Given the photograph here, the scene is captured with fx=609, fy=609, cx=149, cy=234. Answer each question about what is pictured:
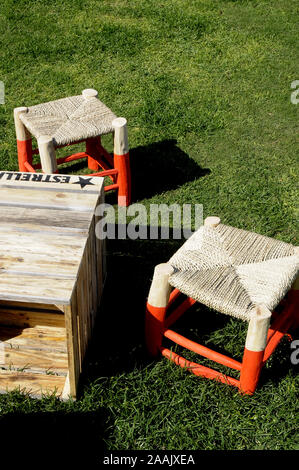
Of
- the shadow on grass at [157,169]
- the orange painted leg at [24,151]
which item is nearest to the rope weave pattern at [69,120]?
the orange painted leg at [24,151]

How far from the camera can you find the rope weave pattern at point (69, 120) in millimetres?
4043

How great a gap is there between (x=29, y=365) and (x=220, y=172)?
2.33 metres

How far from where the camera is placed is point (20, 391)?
3160 mm

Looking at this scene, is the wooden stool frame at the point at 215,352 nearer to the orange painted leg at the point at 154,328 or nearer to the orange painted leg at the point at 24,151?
the orange painted leg at the point at 154,328

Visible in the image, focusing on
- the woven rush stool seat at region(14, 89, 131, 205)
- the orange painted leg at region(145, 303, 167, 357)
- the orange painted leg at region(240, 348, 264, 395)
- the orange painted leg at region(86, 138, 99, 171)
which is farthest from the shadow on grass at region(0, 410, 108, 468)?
the orange painted leg at region(86, 138, 99, 171)

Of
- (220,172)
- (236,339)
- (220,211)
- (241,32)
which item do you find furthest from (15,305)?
(241,32)

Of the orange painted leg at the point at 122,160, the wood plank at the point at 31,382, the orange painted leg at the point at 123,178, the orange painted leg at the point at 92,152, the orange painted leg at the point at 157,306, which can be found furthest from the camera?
the orange painted leg at the point at 92,152

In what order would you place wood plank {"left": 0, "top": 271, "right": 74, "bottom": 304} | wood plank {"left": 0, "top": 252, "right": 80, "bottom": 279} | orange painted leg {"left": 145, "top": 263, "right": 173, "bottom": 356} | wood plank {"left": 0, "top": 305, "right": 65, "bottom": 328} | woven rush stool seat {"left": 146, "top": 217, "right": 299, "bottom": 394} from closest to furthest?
wood plank {"left": 0, "top": 271, "right": 74, "bottom": 304}, wood plank {"left": 0, "top": 252, "right": 80, "bottom": 279}, woven rush stool seat {"left": 146, "top": 217, "right": 299, "bottom": 394}, orange painted leg {"left": 145, "top": 263, "right": 173, "bottom": 356}, wood plank {"left": 0, "top": 305, "right": 65, "bottom": 328}

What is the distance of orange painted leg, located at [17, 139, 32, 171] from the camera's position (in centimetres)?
438

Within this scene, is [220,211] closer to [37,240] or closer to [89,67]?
[37,240]

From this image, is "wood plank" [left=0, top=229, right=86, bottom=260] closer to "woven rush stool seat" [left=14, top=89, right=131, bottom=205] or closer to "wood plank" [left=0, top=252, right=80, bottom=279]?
"wood plank" [left=0, top=252, right=80, bottom=279]

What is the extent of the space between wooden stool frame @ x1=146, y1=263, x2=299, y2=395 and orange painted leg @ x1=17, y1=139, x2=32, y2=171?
1.74m

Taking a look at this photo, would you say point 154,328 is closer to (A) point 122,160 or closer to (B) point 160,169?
(A) point 122,160

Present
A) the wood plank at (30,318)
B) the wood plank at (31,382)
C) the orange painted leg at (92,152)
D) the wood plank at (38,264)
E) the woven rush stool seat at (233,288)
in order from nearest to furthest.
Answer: the wood plank at (38,264) → the woven rush stool seat at (233,288) → the wood plank at (31,382) → the wood plank at (30,318) → the orange painted leg at (92,152)
